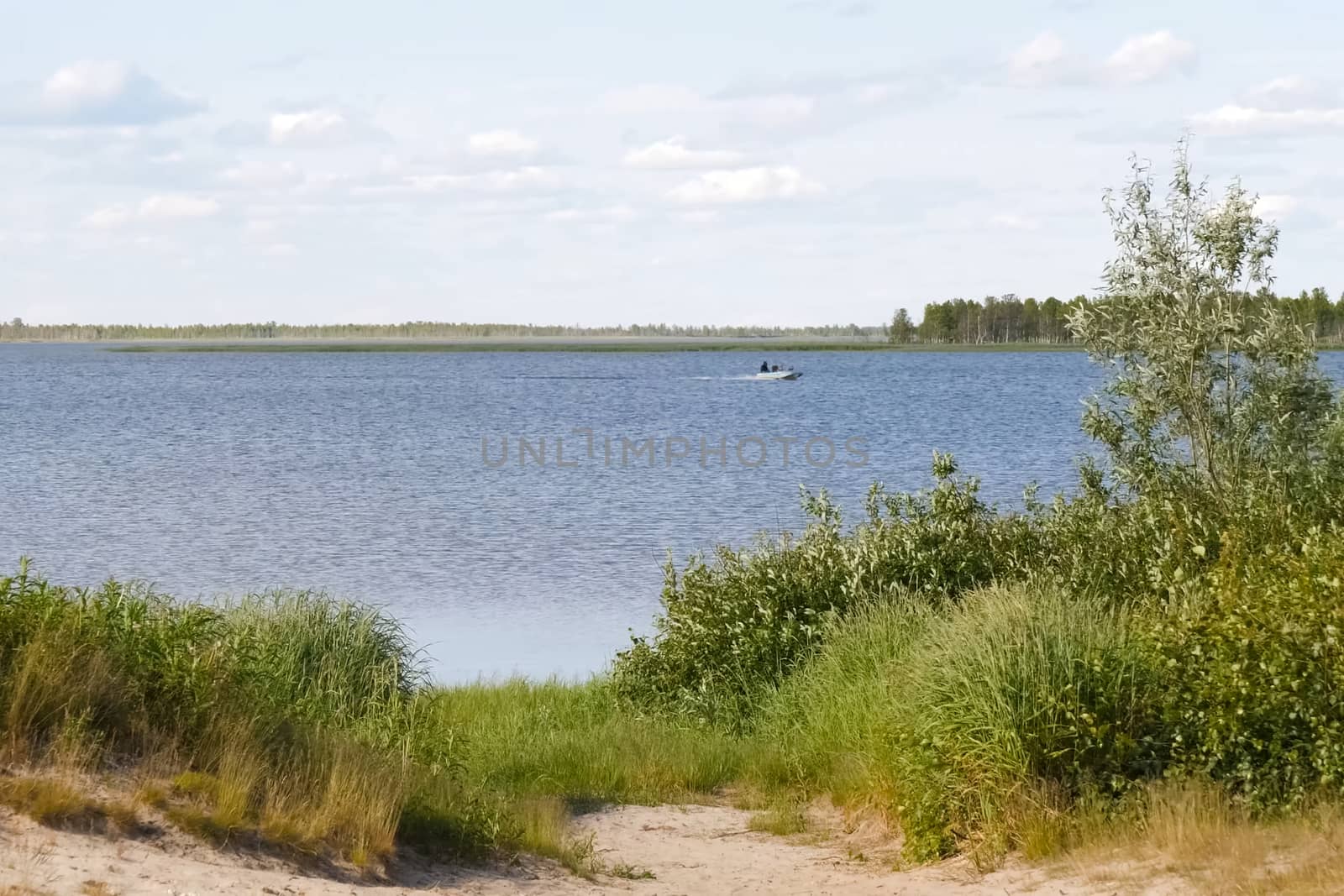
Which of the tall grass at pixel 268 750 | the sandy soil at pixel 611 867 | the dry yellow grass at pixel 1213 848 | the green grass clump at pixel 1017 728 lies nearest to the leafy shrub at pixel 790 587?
the tall grass at pixel 268 750

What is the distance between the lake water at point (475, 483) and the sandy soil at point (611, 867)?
8.76 metres

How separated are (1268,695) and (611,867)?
15.3 ft

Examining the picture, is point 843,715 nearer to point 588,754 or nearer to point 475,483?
point 588,754

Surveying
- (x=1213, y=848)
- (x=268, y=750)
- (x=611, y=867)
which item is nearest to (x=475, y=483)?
(x=611, y=867)

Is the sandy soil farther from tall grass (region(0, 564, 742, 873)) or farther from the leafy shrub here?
the leafy shrub

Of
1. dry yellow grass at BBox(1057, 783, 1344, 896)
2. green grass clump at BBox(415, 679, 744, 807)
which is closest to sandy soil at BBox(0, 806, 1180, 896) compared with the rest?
dry yellow grass at BBox(1057, 783, 1344, 896)

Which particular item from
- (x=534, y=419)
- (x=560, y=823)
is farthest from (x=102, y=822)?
(x=534, y=419)

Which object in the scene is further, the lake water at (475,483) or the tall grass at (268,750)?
the lake water at (475,483)

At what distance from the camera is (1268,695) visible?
1033cm

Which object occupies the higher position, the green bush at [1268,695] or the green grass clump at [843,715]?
the green bush at [1268,695]

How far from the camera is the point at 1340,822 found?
9.41 m

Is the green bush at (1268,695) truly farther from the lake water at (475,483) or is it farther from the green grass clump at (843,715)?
the lake water at (475,483)

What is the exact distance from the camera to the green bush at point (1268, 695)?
10195 mm

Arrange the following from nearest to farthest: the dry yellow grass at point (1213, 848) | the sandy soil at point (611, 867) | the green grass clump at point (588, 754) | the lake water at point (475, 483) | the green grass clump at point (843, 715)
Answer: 1. the sandy soil at point (611, 867)
2. the dry yellow grass at point (1213, 848)
3. the green grass clump at point (843, 715)
4. the green grass clump at point (588, 754)
5. the lake water at point (475, 483)
